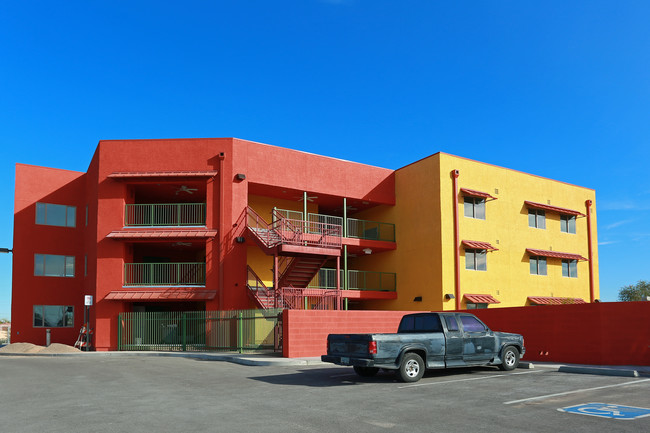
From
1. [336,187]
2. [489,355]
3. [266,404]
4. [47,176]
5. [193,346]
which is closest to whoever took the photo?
[266,404]

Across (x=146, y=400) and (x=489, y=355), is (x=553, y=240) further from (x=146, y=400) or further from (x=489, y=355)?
(x=146, y=400)

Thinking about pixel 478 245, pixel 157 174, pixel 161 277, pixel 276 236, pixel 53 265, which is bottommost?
pixel 161 277

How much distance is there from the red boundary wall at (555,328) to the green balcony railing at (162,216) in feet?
33.1

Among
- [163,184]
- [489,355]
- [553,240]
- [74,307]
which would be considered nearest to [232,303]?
[163,184]

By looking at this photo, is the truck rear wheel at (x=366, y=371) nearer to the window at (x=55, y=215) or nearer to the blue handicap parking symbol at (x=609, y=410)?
the blue handicap parking symbol at (x=609, y=410)

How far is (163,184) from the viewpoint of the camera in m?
29.4

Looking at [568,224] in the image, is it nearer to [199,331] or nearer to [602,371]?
[602,371]

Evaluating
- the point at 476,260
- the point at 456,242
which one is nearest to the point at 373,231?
the point at 456,242

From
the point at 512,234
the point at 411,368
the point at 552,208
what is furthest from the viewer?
the point at 552,208

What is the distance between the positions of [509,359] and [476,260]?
15.7 m

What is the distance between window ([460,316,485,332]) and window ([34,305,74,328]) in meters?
25.8

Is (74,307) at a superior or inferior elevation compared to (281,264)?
inferior

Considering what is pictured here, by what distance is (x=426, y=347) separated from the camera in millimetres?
14289

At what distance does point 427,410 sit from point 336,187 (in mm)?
23063
